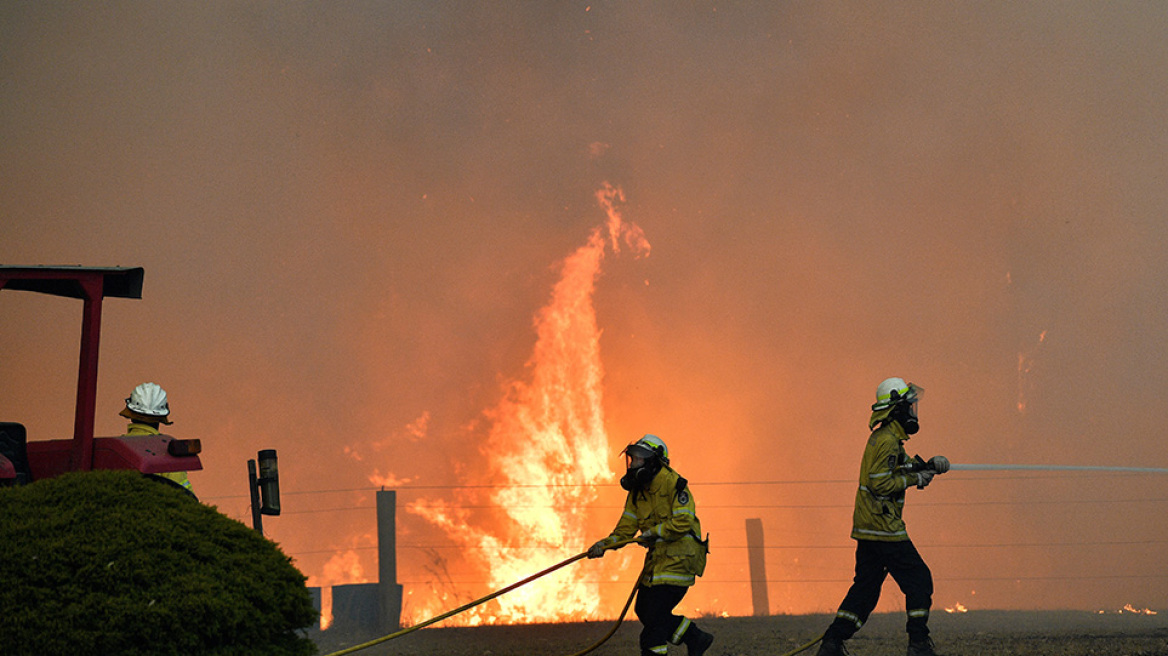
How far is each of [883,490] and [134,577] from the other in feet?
18.8

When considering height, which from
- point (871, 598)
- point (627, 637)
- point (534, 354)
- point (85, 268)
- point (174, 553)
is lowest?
point (627, 637)

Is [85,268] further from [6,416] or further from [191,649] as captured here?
[6,416]

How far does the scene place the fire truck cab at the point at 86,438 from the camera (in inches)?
246

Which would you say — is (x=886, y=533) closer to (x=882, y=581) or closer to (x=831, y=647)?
(x=882, y=581)

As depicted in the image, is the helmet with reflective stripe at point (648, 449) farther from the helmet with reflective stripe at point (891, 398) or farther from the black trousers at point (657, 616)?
the helmet with reflective stripe at point (891, 398)

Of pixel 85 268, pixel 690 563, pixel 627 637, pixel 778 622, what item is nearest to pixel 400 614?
pixel 627 637

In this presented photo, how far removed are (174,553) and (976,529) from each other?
2248 centimetres

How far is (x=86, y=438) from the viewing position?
632cm

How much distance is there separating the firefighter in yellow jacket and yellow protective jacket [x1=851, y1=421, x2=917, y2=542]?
4.62 ft

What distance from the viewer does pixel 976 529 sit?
2377 cm

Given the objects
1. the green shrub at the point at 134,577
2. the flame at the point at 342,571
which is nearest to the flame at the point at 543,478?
the flame at the point at 342,571

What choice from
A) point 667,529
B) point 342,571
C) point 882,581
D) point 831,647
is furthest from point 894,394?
point 342,571

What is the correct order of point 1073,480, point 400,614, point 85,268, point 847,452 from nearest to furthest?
point 85,268
point 400,614
point 1073,480
point 847,452

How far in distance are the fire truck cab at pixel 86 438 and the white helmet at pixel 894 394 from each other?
5.41 meters
